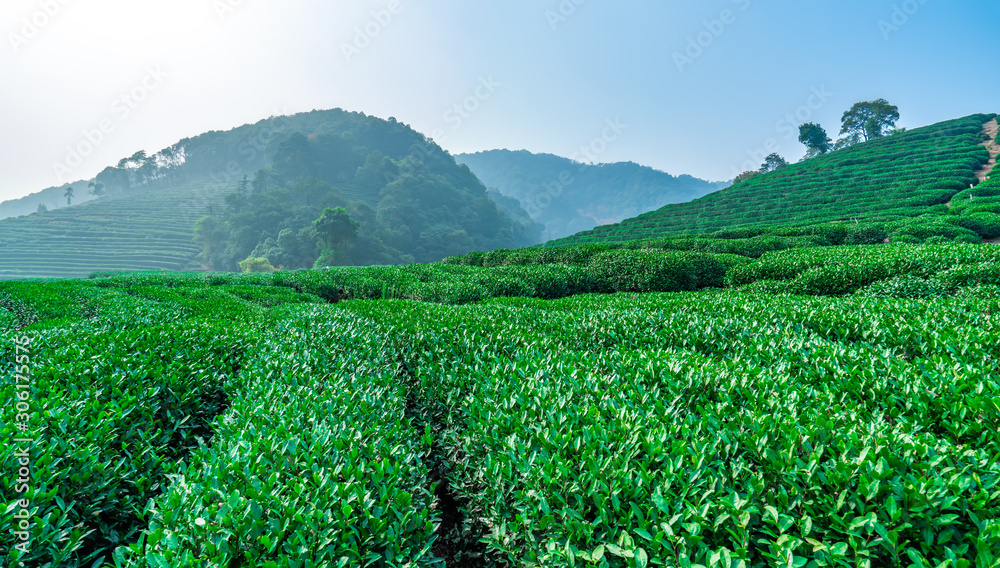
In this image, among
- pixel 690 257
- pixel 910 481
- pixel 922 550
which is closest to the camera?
pixel 922 550

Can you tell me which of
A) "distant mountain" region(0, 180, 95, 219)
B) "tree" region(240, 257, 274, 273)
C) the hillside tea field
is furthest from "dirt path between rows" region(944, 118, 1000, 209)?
"distant mountain" region(0, 180, 95, 219)

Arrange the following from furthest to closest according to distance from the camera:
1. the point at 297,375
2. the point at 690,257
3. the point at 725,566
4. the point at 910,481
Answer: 1. the point at 690,257
2. the point at 297,375
3. the point at 910,481
4. the point at 725,566

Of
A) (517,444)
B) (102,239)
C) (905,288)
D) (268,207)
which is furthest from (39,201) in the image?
(905,288)

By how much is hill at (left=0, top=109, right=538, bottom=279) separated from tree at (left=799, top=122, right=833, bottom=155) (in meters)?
74.0

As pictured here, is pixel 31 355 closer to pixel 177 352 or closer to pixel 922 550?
pixel 177 352

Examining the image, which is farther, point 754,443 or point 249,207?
point 249,207

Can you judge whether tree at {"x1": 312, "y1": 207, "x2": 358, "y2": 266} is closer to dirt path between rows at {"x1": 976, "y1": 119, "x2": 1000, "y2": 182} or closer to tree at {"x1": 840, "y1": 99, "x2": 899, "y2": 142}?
dirt path between rows at {"x1": 976, "y1": 119, "x2": 1000, "y2": 182}

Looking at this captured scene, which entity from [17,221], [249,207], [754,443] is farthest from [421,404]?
[17,221]

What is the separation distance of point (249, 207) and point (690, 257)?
320 ft

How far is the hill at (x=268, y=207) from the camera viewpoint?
7756 cm

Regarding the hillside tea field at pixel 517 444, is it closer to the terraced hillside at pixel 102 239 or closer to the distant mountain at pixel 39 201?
the terraced hillside at pixel 102 239

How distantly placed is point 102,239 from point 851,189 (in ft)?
417

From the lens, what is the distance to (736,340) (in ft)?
18.9

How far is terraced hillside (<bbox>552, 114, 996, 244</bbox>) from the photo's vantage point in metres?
34.3
